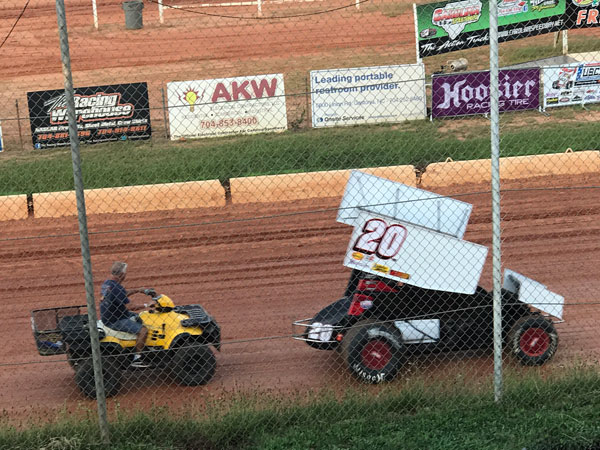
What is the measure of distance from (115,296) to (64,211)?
22.3ft

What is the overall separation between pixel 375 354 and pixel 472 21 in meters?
14.2

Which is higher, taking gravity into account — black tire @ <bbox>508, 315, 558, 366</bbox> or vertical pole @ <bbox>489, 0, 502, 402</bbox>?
vertical pole @ <bbox>489, 0, 502, 402</bbox>

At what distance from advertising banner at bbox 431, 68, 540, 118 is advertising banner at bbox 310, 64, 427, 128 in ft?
1.73

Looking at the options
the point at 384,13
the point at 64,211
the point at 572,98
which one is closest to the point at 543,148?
the point at 572,98

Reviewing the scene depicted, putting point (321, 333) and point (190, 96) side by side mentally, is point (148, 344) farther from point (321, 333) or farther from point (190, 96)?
point (190, 96)

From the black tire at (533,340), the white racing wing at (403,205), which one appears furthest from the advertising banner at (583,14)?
the black tire at (533,340)

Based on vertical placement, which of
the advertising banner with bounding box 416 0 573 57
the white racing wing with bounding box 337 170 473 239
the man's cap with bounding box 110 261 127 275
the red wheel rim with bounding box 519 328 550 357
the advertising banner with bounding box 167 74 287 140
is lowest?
the red wheel rim with bounding box 519 328 550 357

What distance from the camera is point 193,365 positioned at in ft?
27.2

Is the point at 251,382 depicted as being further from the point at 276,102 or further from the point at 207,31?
the point at 207,31

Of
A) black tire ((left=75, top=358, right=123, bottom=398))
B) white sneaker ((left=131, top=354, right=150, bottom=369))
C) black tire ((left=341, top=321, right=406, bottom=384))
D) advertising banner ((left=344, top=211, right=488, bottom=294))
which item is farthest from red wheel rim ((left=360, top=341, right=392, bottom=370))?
black tire ((left=75, top=358, right=123, bottom=398))

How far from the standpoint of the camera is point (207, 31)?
88.0 ft

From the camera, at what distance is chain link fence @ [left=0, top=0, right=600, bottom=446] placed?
26.9 feet

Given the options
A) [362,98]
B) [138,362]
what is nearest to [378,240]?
[138,362]

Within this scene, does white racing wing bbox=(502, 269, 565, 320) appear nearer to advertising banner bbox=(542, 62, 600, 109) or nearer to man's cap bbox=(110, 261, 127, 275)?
man's cap bbox=(110, 261, 127, 275)
